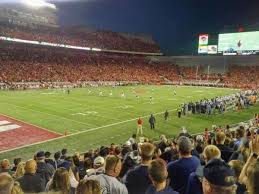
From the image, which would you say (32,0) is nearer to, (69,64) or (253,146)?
(69,64)

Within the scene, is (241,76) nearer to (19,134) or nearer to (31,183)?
(19,134)

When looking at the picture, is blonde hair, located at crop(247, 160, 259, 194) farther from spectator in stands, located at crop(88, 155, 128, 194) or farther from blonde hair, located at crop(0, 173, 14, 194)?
blonde hair, located at crop(0, 173, 14, 194)

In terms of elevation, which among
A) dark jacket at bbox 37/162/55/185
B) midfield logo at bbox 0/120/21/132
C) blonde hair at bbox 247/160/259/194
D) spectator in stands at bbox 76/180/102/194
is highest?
blonde hair at bbox 247/160/259/194

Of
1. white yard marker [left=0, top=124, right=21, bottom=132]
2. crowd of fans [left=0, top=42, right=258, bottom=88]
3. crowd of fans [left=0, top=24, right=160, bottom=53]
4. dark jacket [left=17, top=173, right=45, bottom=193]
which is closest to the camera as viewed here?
dark jacket [left=17, top=173, right=45, bottom=193]

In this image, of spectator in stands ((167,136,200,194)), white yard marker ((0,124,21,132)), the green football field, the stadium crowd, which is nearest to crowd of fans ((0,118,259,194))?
spectator in stands ((167,136,200,194))

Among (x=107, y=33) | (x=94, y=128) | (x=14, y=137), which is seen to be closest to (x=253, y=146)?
(x=14, y=137)

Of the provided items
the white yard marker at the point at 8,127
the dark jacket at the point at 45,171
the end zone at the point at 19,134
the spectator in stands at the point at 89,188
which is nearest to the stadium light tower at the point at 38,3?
the end zone at the point at 19,134

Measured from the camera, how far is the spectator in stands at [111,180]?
159 inches

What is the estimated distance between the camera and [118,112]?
28.4 m

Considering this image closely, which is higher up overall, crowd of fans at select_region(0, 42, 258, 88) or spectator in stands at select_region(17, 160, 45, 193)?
crowd of fans at select_region(0, 42, 258, 88)

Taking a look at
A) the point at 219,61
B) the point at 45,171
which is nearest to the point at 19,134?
the point at 45,171

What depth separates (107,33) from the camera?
97250mm

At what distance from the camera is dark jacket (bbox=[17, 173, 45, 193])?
18.4ft

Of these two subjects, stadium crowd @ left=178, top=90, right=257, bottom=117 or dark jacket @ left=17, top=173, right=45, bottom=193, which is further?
stadium crowd @ left=178, top=90, right=257, bottom=117
